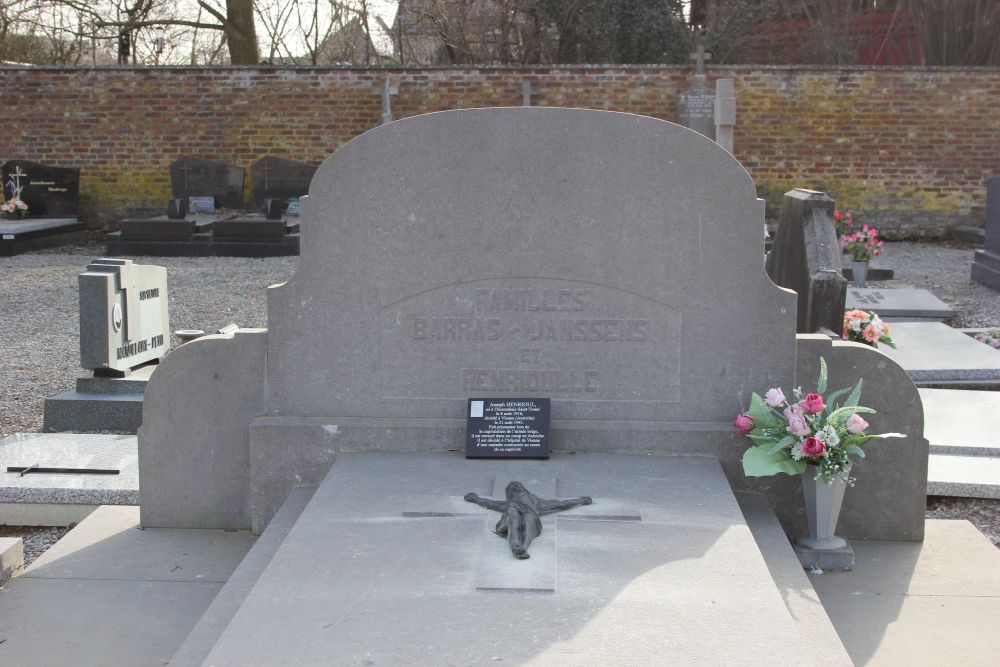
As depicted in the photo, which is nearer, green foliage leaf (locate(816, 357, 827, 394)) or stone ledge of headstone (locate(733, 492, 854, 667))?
stone ledge of headstone (locate(733, 492, 854, 667))

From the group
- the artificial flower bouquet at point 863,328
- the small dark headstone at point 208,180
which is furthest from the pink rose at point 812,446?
the small dark headstone at point 208,180

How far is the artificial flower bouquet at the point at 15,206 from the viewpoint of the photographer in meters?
14.1

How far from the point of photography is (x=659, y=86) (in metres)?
15.3

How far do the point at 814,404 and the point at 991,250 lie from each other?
887cm

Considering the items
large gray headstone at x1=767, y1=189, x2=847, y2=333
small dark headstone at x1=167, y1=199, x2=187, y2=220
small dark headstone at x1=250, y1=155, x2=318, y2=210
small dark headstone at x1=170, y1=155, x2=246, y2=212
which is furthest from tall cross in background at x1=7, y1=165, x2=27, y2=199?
large gray headstone at x1=767, y1=189, x2=847, y2=333

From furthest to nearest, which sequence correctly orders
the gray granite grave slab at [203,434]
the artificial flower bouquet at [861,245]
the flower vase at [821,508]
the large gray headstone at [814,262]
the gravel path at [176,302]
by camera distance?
the artificial flower bouquet at [861,245] < the gravel path at [176,302] < the large gray headstone at [814,262] < the gray granite grave slab at [203,434] < the flower vase at [821,508]

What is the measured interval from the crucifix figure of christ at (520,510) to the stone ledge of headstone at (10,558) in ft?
5.33

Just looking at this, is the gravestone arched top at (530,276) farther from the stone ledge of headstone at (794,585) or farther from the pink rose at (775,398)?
the stone ledge of headstone at (794,585)

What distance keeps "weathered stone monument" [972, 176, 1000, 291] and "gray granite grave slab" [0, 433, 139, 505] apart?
929 centimetres

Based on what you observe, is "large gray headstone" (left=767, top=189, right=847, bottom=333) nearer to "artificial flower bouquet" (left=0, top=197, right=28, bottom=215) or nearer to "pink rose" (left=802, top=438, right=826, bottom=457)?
"pink rose" (left=802, top=438, right=826, bottom=457)

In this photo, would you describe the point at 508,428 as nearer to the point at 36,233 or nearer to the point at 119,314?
the point at 119,314

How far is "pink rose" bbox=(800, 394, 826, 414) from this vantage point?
3.32 m

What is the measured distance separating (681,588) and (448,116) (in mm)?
1905

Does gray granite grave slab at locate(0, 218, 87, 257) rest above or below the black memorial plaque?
above
